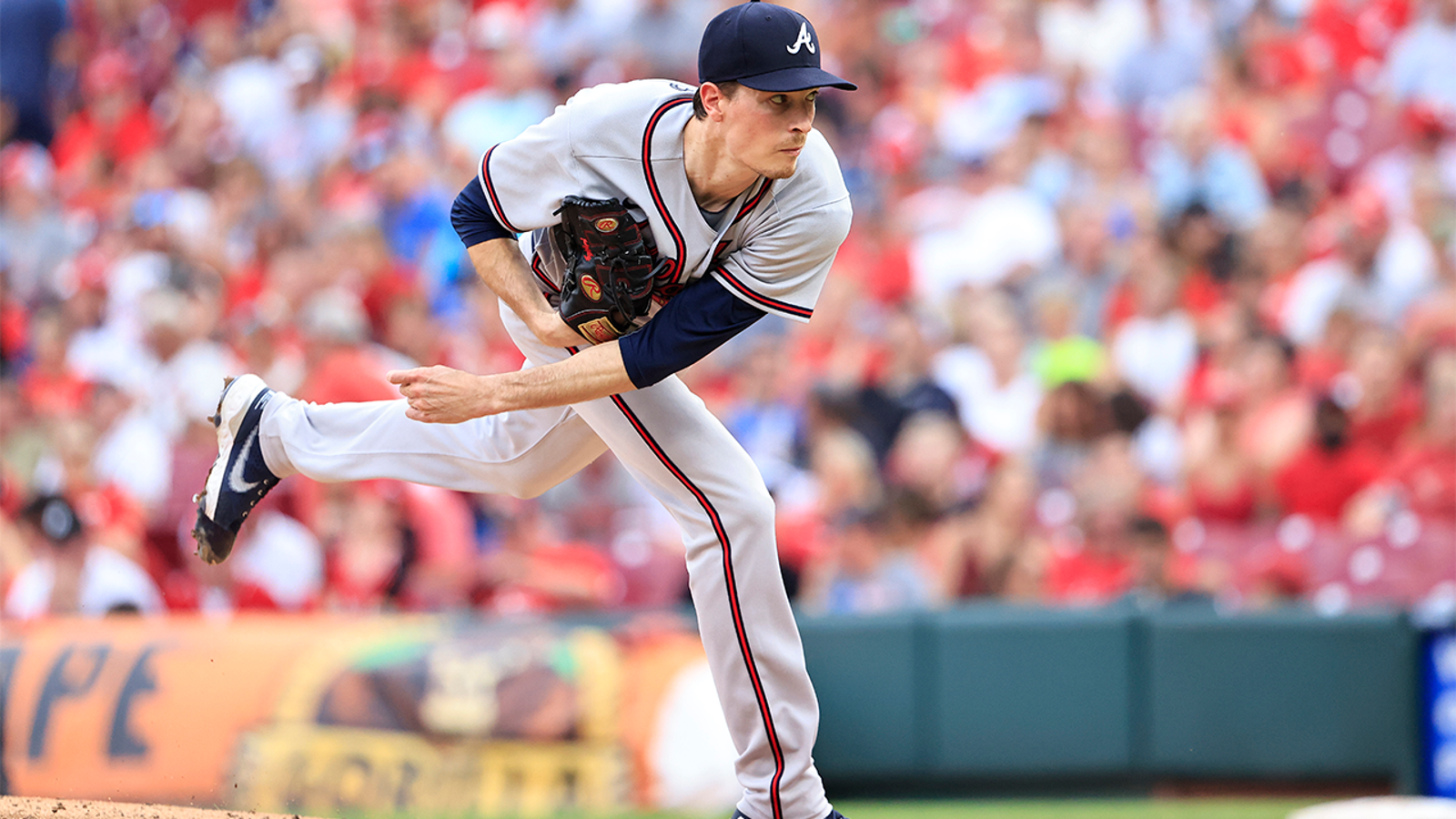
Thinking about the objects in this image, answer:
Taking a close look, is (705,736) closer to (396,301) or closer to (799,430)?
(799,430)

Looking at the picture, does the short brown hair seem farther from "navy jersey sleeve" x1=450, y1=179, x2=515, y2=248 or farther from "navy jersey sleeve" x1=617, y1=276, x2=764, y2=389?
"navy jersey sleeve" x1=450, y1=179, x2=515, y2=248

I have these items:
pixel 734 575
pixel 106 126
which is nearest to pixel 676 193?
pixel 734 575

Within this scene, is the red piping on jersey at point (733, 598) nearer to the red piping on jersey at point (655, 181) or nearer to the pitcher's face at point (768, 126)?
the red piping on jersey at point (655, 181)

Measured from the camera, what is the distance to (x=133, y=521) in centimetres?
767

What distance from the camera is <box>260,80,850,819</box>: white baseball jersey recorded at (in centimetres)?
363

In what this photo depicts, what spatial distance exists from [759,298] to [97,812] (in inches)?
91.4

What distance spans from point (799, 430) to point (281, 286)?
3.57 metres

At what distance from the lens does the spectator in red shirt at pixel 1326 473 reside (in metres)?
7.17

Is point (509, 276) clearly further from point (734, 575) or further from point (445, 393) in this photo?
point (734, 575)

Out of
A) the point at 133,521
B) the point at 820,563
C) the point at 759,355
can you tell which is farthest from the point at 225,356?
the point at 820,563

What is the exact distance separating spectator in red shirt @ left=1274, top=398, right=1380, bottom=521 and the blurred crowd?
17 millimetres

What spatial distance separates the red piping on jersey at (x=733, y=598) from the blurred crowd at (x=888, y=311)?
3.12 meters

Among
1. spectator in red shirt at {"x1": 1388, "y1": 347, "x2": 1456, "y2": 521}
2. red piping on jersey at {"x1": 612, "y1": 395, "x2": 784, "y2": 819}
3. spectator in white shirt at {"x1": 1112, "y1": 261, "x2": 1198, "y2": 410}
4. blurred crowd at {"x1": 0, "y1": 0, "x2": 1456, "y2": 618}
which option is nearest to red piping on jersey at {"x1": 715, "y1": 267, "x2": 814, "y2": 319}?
red piping on jersey at {"x1": 612, "y1": 395, "x2": 784, "y2": 819}

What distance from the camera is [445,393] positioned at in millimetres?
3578
